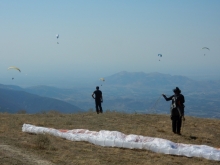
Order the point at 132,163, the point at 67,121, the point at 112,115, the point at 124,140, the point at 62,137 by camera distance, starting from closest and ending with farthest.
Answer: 1. the point at 132,163
2. the point at 124,140
3. the point at 62,137
4. the point at 67,121
5. the point at 112,115

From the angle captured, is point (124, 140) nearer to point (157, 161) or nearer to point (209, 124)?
point (157, 161)

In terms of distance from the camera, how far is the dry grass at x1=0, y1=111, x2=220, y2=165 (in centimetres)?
1114

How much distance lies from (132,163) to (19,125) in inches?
322

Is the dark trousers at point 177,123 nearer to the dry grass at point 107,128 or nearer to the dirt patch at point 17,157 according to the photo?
the dry grass at point 107,128

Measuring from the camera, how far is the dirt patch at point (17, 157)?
9.71 metres

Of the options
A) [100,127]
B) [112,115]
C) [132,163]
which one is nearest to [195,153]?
[132,163]

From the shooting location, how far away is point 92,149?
12.4 metres

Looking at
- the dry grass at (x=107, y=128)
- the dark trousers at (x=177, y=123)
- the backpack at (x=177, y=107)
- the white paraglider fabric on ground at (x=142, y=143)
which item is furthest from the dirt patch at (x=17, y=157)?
the dark trousers at (x=177, y=123)

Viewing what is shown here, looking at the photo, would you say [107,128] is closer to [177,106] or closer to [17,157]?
[177,106]

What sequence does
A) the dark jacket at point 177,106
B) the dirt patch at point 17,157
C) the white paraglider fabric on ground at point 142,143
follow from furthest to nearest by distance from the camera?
the dark jacket at point 177,106 < the white paraglider fabric on ground at point 142,143 < the dirt patch at point 17,157

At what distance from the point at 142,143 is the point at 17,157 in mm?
4734

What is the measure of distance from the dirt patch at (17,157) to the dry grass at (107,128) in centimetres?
25

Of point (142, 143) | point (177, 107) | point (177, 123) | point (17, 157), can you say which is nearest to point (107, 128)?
point (177, 123)

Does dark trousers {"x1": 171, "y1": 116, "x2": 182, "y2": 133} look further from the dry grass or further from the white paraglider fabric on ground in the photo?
the white paraglider fabric on ground
